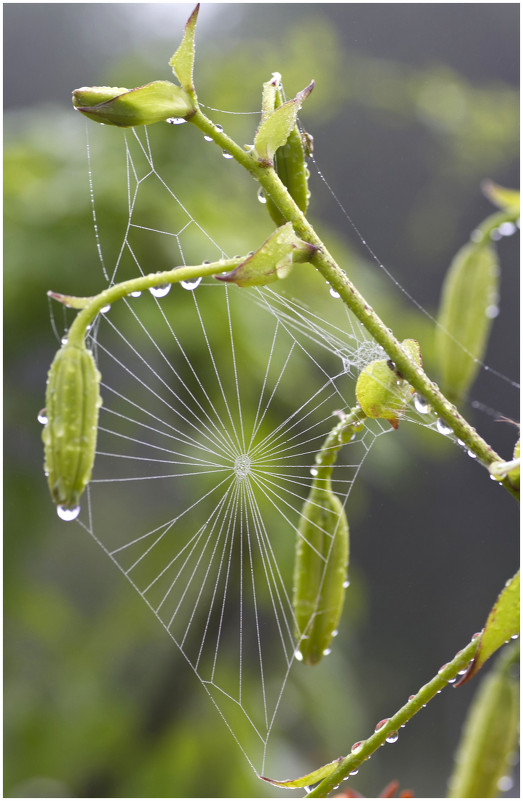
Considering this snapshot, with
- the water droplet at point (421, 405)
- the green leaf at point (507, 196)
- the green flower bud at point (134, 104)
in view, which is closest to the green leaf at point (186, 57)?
the green flower bud at point (134, 104)

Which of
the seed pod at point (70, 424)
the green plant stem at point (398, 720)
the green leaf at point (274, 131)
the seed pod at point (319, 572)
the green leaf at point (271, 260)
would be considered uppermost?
the green leaf at point (274, 131)

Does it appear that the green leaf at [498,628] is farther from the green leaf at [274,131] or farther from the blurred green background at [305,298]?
the blurred green background at [305,298]

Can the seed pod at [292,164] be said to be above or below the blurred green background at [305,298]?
below

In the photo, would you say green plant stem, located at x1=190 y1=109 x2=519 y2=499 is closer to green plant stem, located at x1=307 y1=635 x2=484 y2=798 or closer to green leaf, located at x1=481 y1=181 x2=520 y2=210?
green plant stem, located at x1=307 y1=635 x2=484 y2=798

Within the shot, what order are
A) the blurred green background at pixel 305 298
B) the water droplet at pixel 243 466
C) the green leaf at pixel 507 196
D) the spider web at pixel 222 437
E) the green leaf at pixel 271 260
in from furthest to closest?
the blurred green background at pixel 305 298, the spider web at pixel 222 437, the water droplet at pixel 243 466, the green leaf at pixel 507 196, the green leaf at pixel 271 260

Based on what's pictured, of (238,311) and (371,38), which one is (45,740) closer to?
(238,311)

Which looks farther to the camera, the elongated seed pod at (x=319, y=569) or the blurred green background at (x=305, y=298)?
the blurred green background at (x=305, y=298)
